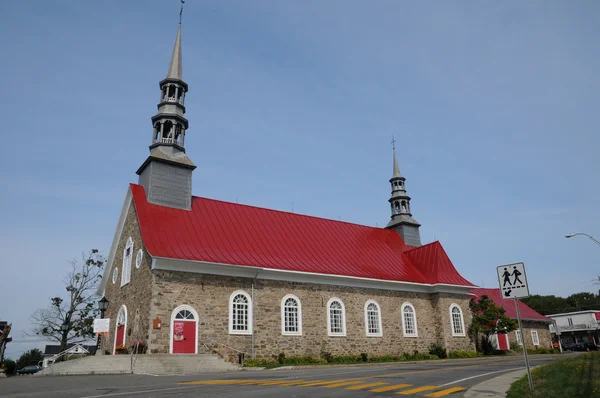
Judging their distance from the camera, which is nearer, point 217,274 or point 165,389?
point 165,389

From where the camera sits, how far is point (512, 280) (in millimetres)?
9445

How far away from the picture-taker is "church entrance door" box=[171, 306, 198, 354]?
19859 mm

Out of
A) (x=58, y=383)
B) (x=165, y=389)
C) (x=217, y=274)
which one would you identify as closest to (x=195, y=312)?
(x=217, y=274)

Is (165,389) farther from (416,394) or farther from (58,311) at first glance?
(58,311)

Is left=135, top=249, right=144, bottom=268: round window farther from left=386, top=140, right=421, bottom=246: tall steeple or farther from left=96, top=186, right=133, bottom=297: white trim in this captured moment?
left=386, top=140, right=421, bottom=246: tall steeple

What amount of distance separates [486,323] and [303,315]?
14.2 metres

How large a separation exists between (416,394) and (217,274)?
14284 mm

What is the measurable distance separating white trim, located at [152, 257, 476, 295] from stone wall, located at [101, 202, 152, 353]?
1.38 meters

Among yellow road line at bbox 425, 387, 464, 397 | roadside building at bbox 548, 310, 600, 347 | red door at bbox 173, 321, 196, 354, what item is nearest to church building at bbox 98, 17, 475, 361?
red door at bbox 173, 321, 196, 354

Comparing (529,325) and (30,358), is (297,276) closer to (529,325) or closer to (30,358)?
(30,358)

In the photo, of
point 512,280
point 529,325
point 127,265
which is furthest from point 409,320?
point 512,280

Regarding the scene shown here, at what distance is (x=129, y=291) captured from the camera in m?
23.0

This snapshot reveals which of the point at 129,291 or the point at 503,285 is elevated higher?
the point at 129,291

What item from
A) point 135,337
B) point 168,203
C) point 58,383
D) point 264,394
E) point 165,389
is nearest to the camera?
point 264,394
